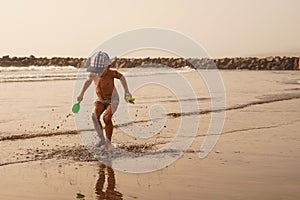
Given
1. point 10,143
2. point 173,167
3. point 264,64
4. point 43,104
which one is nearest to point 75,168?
point 173,167

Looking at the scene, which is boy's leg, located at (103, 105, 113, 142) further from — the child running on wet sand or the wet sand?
the wet sand

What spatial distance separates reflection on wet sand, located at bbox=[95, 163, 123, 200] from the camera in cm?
675

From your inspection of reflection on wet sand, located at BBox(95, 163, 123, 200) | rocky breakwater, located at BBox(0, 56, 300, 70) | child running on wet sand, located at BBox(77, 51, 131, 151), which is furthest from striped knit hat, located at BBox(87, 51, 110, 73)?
rocky breakwater, located at BBox(0, 56, 300, 70)

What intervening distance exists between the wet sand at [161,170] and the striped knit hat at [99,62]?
5.15 feet

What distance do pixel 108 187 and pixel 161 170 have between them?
135cm

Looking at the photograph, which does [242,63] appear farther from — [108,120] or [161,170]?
[161,170]

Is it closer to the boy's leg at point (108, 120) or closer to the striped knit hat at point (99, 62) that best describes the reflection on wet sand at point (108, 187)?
the boy's leg at point (108, 120)

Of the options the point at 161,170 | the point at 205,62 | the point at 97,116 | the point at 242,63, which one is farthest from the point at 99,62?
the point at 242,63

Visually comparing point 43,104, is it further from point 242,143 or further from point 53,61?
point 53,61

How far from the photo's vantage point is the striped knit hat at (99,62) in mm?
10172

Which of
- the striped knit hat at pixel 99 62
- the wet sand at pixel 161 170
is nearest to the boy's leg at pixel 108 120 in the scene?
the wet sand at pixel 161 170

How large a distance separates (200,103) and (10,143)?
992cm

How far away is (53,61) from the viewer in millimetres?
75000

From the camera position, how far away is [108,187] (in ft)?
23.8
